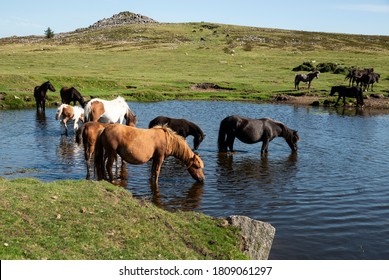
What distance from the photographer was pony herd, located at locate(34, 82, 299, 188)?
1388 centimetres

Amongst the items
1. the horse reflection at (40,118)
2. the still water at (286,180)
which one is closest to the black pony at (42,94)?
the horse reflection at (40,118)

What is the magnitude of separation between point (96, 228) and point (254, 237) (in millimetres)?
3451

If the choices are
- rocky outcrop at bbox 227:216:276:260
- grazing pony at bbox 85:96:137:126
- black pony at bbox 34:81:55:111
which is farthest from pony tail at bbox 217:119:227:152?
black pony at bbox 34:81:55:111

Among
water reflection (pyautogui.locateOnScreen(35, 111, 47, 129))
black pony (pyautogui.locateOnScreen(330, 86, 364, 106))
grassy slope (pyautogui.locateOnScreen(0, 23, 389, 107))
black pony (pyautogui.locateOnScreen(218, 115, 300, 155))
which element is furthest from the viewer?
grassy slope (pyautogui.locateOnScreen(0, 23, 389, 107))

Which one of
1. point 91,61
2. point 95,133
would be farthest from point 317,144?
point 91,61

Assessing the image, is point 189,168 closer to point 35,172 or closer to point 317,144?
point 35,172

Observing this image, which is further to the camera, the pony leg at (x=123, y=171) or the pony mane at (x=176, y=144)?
the pony leg at (x=123, y=171)

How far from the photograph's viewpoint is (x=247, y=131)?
795 inches

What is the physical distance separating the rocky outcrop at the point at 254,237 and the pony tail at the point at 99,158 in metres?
5.26

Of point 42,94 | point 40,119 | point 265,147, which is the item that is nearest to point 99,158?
point 265,147

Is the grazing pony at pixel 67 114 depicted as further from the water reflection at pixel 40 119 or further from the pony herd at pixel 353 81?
the pony herd at pixel 353 81

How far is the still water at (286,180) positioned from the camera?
37.0ft

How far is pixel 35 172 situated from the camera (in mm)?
16047

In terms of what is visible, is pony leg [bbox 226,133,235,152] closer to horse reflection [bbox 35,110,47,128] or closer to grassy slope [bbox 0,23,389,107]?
horse reflection [bbox 35,110,47,128]
